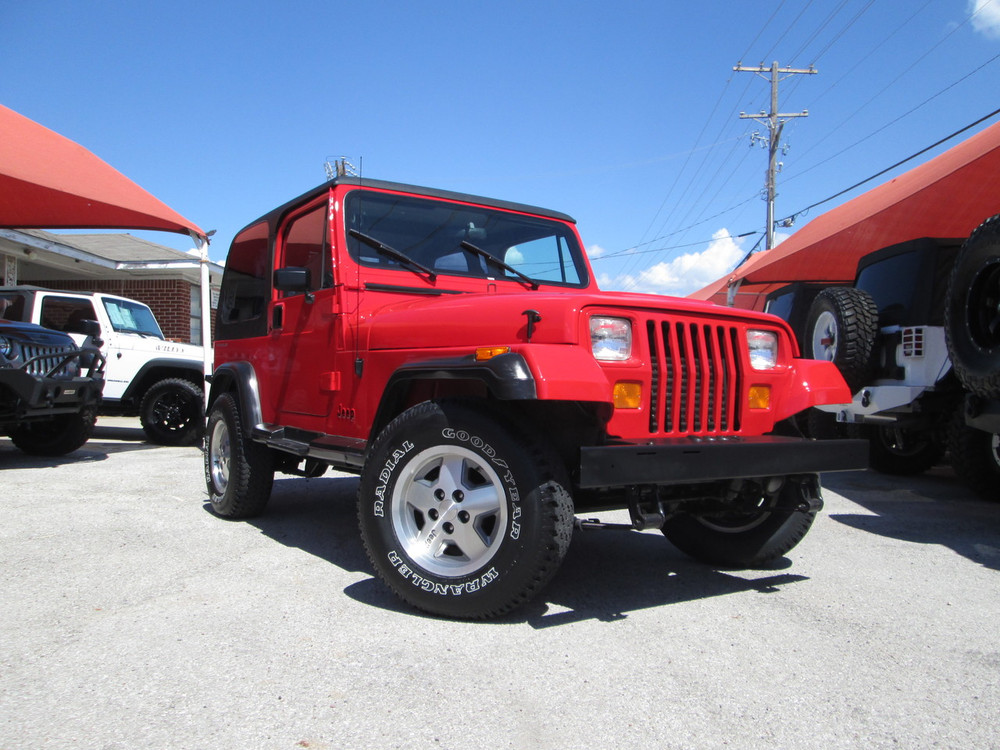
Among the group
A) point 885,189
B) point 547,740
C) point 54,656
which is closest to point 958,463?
point 547,740

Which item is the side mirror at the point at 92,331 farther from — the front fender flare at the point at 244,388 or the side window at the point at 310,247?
the side window at the point at 310,247

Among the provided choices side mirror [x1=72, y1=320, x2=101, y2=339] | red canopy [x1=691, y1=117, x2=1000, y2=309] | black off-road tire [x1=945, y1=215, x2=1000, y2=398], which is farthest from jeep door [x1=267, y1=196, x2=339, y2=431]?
red canopy [x1=691, y1=117, x2=1000, y2=309]

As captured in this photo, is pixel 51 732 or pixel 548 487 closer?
pixel 51 732

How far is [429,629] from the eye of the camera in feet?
9.71

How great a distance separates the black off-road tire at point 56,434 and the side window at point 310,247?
481 cm

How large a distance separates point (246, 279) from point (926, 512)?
17.3 ft

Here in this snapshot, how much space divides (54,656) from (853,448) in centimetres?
322

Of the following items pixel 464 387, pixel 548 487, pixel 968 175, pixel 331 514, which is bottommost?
pixel 331 514

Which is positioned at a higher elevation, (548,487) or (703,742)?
(548,487)

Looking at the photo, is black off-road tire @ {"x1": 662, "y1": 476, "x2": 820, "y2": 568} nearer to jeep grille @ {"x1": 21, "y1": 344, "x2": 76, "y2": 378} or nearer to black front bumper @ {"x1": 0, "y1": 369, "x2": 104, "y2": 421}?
black front bumper @ {"x1": 0, "y1": 369, "x2": 104, "y2": 421}

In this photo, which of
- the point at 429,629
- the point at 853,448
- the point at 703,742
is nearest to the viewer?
the point at 703,742

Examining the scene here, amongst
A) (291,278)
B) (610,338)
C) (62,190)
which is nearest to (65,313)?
(62,190)

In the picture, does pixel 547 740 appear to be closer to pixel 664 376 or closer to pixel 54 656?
pixel 664 376

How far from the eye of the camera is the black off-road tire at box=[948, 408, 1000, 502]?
5906 millimetres
